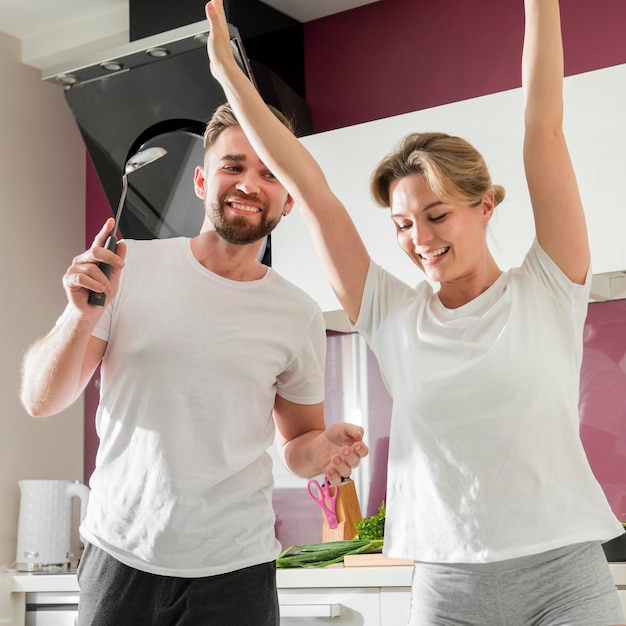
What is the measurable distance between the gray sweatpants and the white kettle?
189 cm

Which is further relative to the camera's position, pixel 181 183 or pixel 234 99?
pixel 181 183

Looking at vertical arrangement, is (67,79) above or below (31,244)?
above

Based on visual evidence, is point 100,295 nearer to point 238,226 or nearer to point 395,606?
point 238,226

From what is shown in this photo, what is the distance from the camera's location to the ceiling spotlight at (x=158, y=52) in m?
2.57

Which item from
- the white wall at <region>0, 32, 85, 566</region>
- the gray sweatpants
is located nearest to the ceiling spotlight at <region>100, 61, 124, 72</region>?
the white wall at <region>0, 32, 85, 566</region>

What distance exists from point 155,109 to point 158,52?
171 mm

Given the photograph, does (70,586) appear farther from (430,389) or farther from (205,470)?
(430,389)

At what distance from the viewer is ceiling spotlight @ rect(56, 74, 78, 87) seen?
2.69 m

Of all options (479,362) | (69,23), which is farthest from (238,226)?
(69,23)

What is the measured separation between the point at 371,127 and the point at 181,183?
57cm

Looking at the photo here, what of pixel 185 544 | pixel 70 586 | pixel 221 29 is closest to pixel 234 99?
pixel 221 29

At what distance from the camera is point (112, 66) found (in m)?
2.65

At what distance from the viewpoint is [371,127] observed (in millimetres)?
2516

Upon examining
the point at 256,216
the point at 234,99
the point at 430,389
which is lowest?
the point at 430,389
